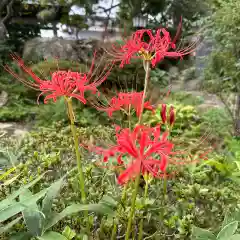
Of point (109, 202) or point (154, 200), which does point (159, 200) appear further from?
point (109, 202)

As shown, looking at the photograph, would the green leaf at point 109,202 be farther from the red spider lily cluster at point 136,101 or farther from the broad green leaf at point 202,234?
the broad green leaf at point 202,234

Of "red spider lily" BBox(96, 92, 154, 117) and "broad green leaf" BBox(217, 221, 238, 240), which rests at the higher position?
"red spider lily" BBox(96, 92, 154, 117)

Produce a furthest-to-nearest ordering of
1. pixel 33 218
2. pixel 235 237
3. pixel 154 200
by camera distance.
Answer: pixel 154 200, pixel 33 218, pixel 235 237

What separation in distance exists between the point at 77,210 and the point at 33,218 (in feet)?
0.45

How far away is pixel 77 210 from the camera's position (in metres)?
0.92

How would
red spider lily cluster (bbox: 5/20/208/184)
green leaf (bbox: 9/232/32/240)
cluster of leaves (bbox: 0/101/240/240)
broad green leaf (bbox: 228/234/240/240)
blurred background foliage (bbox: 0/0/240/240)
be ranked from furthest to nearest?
blurred background foliage (bbox: 0/0/240/240) < cluster of leaves (bbox: 0/101/240/240) < green leaf (bbox: 9/232/32/240) < broad green leaf (bbox: 228/234/240/240) < red spider lily cluster (bbox: 5/20/208/184)

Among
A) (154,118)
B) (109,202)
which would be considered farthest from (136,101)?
(154,118)

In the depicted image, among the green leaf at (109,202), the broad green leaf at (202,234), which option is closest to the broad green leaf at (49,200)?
the green leaf at (109,202)

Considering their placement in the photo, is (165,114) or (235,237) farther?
(165,114)

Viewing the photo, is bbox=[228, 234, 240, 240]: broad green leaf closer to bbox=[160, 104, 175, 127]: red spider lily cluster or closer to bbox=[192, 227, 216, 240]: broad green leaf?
bbox=[192, 227, 216, 240]: broad green leaf

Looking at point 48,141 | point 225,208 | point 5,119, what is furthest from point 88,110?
point 225,208

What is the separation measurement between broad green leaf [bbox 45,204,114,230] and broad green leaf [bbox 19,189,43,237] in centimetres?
2

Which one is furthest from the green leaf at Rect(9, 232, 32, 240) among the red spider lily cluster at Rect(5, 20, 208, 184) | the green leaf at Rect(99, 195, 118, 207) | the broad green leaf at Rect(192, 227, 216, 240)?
the broad green leaf at Rect(192, 227, 216, 240)

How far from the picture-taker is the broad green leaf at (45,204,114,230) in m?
0.93
